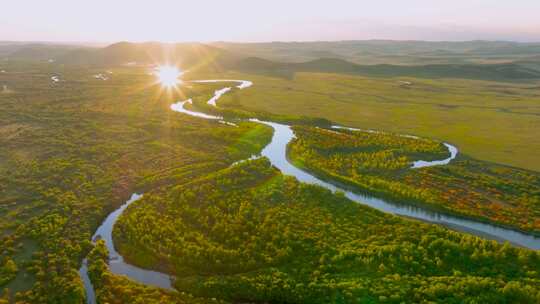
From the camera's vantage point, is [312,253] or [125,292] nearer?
[125,292]

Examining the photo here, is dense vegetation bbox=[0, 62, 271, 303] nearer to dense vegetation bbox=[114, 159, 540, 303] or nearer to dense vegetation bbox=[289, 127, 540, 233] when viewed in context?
dense vegetation bbox=[114, 159, 540, 303]

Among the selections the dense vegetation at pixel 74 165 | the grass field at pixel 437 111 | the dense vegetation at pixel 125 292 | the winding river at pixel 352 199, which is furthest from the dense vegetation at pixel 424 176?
the dense vegetation at pixel 125 292

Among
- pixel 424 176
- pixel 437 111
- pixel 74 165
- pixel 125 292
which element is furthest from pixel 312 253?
pixel 437 111

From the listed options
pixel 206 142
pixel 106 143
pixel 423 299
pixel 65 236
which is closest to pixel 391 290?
pixel 423 299

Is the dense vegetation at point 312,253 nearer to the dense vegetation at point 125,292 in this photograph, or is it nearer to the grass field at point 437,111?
the dense vegetation at point 125,292

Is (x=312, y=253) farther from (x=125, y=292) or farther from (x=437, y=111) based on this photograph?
(x=437, y=111)

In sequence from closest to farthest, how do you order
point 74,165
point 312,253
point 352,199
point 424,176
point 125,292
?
point 125,292 → point 312,253 → point 352,199 → point 424,176 → point 74,165

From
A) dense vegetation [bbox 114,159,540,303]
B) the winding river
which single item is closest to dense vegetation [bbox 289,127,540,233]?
the winding river
